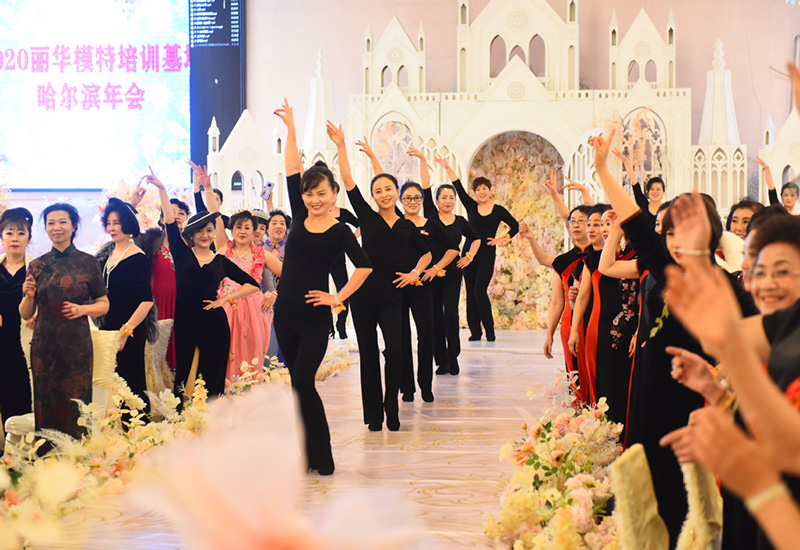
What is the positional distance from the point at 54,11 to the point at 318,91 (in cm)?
494

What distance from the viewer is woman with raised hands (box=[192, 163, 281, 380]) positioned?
6125 millimetres

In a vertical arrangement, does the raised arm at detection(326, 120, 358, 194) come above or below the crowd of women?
above

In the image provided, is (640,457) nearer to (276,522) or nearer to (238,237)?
(276,522)

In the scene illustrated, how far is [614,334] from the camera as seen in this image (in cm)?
434

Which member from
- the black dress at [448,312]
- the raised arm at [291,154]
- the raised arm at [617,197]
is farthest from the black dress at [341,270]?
the raised arm at [617,197]

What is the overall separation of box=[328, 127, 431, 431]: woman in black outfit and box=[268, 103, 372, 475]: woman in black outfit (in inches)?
31.7

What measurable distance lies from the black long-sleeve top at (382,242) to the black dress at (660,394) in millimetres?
2368

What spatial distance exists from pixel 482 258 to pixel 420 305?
284cm

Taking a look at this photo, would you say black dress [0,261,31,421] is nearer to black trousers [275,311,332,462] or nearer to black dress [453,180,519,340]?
black trousers [275,311,332,462]

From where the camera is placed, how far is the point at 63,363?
4172 mm

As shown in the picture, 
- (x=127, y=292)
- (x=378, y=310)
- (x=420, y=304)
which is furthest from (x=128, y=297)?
(x=420, y=304)

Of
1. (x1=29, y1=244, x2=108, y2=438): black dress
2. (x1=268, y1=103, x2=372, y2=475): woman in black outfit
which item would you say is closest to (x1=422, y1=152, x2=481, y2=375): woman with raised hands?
(x1=268, y1=103, x2=372, y2=475): woman in black outfit

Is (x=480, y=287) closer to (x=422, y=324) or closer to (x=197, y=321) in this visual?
(x=422, y=324)

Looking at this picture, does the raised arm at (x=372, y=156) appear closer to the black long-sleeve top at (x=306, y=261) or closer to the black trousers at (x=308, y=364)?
the black long-sleeve top at (x=306, y=261)
